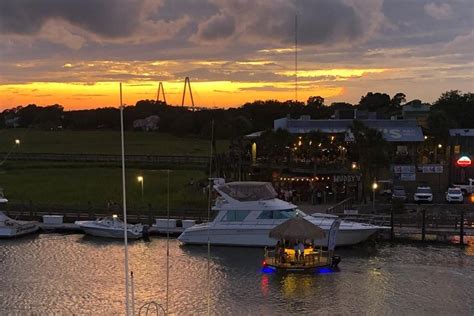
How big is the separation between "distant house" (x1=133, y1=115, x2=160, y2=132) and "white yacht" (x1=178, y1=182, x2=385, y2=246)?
140 m

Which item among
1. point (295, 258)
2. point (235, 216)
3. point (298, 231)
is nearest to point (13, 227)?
point (235, 216)

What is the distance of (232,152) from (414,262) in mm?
34845

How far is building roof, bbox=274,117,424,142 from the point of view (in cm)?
6706

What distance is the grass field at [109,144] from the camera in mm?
114312

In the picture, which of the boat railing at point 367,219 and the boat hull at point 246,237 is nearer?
the boat hull at point 246,237

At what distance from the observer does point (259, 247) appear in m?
41.3

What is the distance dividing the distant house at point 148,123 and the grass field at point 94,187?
325 ft

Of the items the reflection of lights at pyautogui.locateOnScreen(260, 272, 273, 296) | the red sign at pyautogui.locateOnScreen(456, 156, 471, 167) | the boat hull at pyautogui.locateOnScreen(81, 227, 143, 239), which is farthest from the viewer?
the red sign at pyautogui.locateOnScreen(456, 156, 471, 167)

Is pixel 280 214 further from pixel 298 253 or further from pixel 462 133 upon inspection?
pixel 462 133

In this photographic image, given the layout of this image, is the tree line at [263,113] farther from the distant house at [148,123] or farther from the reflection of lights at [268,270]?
the reflection of lights at [268,270]

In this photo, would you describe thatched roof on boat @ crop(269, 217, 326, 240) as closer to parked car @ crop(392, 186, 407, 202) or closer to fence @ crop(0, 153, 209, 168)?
parked car @ crop(392, 186, 407, 202)

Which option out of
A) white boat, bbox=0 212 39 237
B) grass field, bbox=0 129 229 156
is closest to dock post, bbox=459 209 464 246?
white boat, bbox=0 212 39 237

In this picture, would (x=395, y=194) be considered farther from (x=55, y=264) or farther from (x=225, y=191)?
(x=55, y=264)

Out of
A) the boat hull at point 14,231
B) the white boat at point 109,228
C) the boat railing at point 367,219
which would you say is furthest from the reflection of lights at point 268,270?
the boat hull at point 14,231
